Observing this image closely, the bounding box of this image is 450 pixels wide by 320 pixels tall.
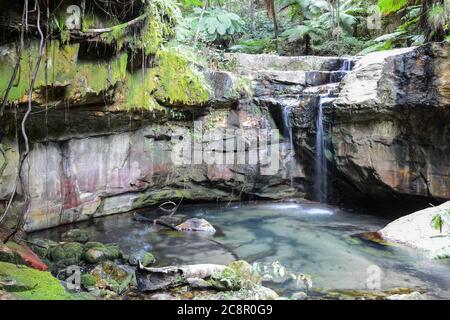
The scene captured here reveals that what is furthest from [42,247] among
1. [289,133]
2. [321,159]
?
[321,159]

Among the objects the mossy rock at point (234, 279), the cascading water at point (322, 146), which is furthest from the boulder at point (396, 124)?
the mossy rock at point (234, 279)

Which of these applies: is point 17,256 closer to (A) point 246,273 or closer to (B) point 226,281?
(B) point 226,281

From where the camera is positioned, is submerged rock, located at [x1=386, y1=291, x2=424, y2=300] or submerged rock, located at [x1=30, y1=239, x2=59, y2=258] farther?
submerged rock, located at [x1=30, y1=239, x2=59, y2=258]

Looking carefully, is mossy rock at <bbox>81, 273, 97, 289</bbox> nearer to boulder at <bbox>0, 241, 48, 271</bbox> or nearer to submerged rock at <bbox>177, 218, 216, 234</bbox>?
boulder at <bbox>0, 241, 48, 271</bbox>

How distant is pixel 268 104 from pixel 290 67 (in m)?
2.34

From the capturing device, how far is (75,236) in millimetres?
7176

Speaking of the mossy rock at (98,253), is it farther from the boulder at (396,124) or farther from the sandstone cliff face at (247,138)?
the boulder at (396,124)

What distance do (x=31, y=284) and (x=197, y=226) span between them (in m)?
4.57

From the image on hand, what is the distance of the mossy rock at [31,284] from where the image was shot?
345 centimetres

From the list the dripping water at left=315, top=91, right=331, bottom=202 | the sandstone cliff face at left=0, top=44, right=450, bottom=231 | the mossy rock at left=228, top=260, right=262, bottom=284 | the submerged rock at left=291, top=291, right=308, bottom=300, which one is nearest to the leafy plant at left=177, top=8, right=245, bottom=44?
the sandstone cliff face at left=0, top=44, right=450, bottom=231

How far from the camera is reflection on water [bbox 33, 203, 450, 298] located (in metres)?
5.52

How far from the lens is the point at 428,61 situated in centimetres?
764

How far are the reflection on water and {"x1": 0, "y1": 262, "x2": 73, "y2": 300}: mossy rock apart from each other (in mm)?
Answer: 2279

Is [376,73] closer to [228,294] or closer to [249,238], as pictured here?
[249,238]
